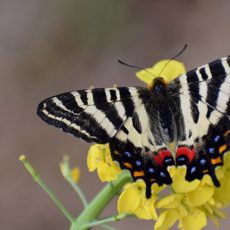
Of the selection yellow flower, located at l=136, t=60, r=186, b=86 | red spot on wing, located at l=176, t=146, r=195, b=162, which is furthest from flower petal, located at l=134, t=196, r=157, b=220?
yellow flower, located at l=136, t=60, r=186, b=86

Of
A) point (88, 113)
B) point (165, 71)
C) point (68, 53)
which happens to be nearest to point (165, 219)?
point (88, 113)

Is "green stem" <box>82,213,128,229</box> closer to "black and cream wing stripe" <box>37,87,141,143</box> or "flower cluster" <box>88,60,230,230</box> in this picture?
"flower cluster" <box>88,60,230,230</box>

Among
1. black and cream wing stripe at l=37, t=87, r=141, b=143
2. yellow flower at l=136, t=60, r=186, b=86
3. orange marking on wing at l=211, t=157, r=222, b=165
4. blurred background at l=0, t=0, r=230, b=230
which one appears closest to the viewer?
orange marking on wing at l=211, t=157, r=222, b=165

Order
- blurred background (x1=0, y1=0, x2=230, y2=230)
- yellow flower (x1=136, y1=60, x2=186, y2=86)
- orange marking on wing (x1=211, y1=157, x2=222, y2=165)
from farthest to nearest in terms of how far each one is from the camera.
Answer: blurred background (x1=0, y1=0, x2=230, y2=230), yellow flower (x1=136, y1=60, x2=186, y2=86), orange marking on wing (x1=211, y1=157, x2=222, y2=165)

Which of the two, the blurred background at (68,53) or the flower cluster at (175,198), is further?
the blurred background at (68,53)

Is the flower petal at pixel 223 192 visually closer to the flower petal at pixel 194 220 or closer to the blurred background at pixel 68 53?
the flower petal at pixel 194 220

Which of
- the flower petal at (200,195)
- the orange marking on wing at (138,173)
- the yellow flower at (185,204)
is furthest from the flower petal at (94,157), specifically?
the flower petal at (200,195)

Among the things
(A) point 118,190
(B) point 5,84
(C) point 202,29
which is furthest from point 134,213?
(C) point 202,29

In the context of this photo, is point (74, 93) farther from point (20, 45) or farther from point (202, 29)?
point (202, 29)
